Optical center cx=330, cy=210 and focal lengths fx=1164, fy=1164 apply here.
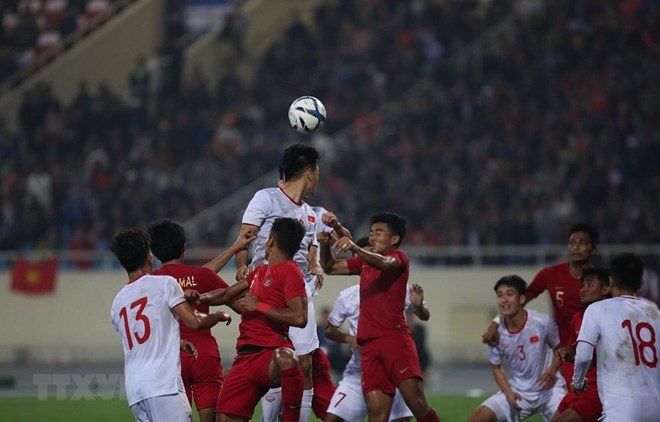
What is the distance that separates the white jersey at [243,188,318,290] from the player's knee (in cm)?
98

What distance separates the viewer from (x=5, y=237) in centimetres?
2320

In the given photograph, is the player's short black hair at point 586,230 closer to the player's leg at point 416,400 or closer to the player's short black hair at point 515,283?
the player's short black hair at point 515,283

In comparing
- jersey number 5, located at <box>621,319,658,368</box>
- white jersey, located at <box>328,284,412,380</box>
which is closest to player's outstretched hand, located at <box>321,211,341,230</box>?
white jersey, located at <box>328,284,412,380</box>

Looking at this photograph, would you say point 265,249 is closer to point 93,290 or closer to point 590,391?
point 590,391

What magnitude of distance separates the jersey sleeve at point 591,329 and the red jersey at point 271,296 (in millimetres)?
2035

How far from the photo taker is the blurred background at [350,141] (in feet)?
69.7

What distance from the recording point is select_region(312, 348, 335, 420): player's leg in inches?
396

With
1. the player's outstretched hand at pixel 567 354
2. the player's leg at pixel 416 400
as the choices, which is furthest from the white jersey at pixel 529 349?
the player's leg at pixel 416 400

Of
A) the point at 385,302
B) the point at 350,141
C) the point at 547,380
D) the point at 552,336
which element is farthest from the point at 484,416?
the point at 350,141

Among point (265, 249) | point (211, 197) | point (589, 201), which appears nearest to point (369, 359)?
point (265, 249)

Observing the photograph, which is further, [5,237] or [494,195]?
[5,237]

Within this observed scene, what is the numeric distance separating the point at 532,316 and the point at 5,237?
14575 mm

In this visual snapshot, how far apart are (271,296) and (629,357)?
2620mm

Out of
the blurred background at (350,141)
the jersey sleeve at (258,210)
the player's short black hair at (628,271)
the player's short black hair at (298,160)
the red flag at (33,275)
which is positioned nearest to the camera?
the player's short black hair at (628,271)
